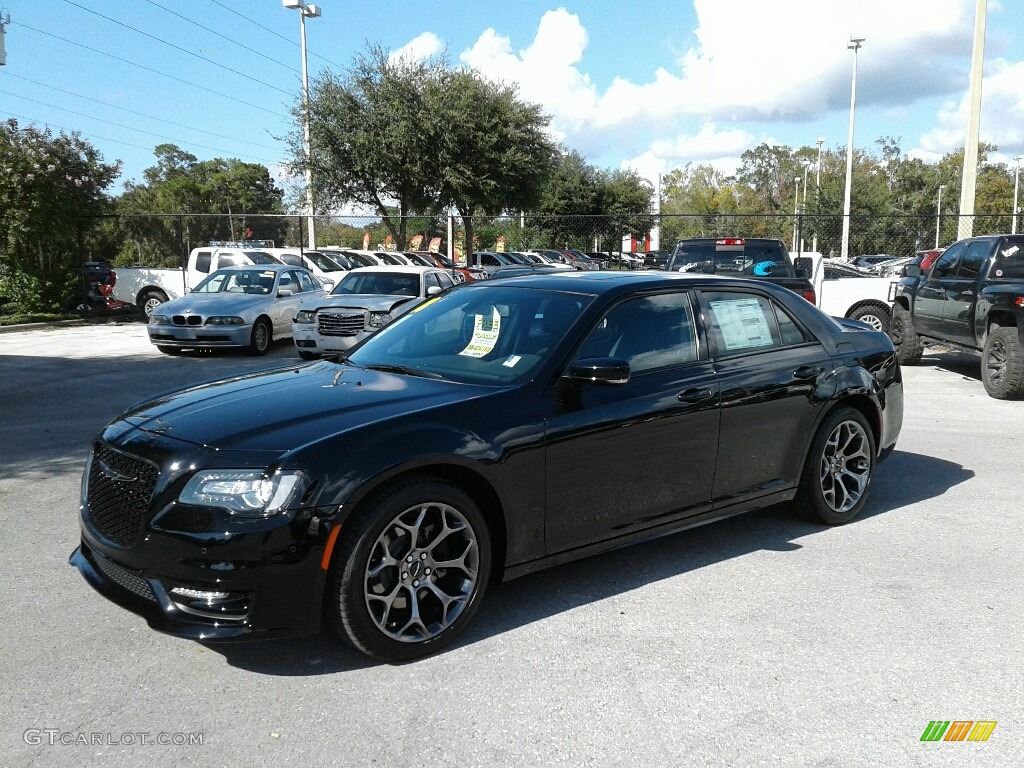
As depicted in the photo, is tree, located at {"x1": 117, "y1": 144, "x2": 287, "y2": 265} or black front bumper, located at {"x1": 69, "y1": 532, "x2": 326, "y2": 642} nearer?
black front bumper, located at {"x1": 69, "y1": 532, "x2": 326, "y2": 642}

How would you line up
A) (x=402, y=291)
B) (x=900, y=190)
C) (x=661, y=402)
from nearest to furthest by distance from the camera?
1. (x=661, y=402)
2. (x=402, y=291)
3. (x=900, y=190)

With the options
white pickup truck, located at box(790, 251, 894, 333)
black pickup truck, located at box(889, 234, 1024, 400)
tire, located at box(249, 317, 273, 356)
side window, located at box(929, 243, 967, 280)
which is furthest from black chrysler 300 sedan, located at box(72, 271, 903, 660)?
white pickup truck, located at box(790, 251, 894, 333)

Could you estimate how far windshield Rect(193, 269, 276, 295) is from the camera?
51.1ft

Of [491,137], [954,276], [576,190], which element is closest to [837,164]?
[576,190]

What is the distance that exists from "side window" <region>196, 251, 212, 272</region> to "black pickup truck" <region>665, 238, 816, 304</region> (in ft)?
36.2

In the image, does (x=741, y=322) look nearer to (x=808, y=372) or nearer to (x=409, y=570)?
(x=808, y=372)

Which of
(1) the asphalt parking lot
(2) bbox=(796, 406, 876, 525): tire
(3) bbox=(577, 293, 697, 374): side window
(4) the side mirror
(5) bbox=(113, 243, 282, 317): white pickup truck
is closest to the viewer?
(1) the asphalt parking lot

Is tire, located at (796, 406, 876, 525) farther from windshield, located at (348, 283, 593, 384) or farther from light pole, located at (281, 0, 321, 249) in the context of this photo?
light pole, located at (281, 0, 321, 249)

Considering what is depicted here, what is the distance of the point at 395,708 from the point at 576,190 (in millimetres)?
53736

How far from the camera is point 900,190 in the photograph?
88.4m

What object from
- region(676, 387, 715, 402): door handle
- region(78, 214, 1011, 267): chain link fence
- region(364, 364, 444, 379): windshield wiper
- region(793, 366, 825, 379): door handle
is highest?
region(78, 214, 1011, 267): chain link fence

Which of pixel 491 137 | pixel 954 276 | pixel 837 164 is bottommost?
pixel 954 276

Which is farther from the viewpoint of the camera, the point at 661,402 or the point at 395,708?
the point at 661,402

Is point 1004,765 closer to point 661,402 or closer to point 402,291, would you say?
point 661,402
